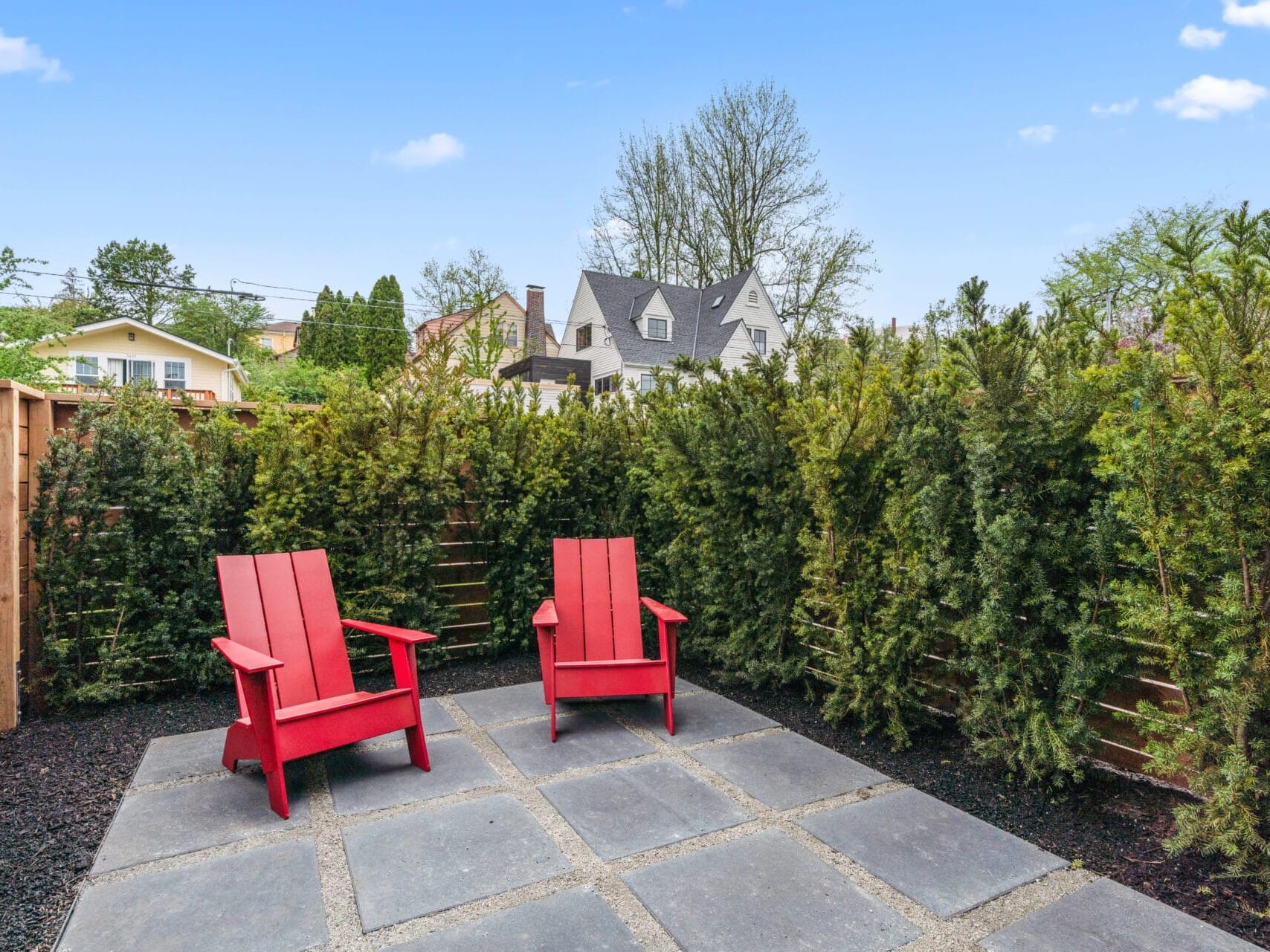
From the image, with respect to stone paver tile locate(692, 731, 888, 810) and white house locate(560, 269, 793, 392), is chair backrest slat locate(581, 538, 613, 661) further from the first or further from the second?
white house locate(560, 269, 793, 392)

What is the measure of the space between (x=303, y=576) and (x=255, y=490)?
969 mm

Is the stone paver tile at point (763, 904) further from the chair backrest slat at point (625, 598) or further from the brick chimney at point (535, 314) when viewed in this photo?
the brick chimney at point (535, 314)

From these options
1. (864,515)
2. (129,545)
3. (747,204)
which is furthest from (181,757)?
(747,204)

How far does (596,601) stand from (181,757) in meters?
2.02

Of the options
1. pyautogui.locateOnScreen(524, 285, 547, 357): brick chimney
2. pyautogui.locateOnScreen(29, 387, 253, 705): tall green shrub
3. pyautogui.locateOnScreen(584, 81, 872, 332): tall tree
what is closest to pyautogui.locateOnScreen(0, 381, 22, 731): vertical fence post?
pyautogui.locateOnScreen(29, 387, 253, 705): tall green shrub

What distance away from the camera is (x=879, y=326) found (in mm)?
3918

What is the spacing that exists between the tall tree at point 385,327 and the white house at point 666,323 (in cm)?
999

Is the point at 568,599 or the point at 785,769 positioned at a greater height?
the point at 568,599

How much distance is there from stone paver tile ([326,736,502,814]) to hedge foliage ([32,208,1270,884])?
4.07 feet

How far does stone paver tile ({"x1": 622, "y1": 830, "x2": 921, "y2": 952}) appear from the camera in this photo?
180 cm

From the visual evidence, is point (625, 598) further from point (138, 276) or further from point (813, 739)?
point (138, 276)

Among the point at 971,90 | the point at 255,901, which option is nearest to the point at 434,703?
the point at 255,901

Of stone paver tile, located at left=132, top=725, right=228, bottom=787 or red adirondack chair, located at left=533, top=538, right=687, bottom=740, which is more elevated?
red adirondack chair, located at left=533, top=538, right=687, bottom=740

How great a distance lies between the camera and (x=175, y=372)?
65.7 feet
